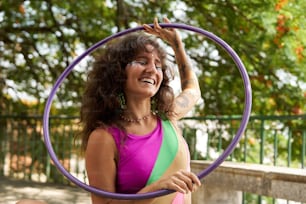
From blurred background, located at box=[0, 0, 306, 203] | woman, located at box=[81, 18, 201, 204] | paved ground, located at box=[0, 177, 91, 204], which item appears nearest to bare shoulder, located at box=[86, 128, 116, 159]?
woman, located at box=[81, 18, 201, 204]

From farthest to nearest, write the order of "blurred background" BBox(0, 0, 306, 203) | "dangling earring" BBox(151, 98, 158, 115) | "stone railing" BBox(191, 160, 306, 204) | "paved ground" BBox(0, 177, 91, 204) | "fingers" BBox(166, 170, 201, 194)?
"paved ground" BBox(0, 177, 91, 204), "blurred background" BBox(0, 0, 306, 203), "stone railing" BBox(191, 160, 306, 204), "dangling earring" BBox(151, 98, 158, 115), "fingers" BBox(166, 170, 201, 194)

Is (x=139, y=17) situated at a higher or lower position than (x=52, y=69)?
higher

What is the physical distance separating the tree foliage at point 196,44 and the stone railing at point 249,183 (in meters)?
1.75

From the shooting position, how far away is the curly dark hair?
2.24 metres

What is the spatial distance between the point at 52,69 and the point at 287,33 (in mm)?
3926

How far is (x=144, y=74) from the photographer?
217 cm

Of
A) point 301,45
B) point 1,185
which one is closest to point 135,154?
point 301,45

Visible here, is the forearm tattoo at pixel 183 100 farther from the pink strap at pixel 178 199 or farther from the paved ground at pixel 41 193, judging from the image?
the paved ground at pixel 41 193

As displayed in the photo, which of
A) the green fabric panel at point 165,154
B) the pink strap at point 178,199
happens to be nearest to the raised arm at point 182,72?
the green fabric panel at point 165,154

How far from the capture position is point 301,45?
559cm

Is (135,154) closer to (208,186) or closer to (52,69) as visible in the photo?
(208,186)

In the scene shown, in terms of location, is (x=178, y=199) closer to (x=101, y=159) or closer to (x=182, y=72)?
(x=101, y=159)

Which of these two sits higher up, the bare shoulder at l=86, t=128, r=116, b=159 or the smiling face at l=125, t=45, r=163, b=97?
the smiling face at l=125, t=45, r=163, b=97

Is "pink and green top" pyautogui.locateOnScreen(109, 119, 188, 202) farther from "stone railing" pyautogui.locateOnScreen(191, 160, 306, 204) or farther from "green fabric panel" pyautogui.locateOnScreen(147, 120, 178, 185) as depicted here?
"stone railing" pyautogui.locateOnScreen(191, 160, 306, 204)
